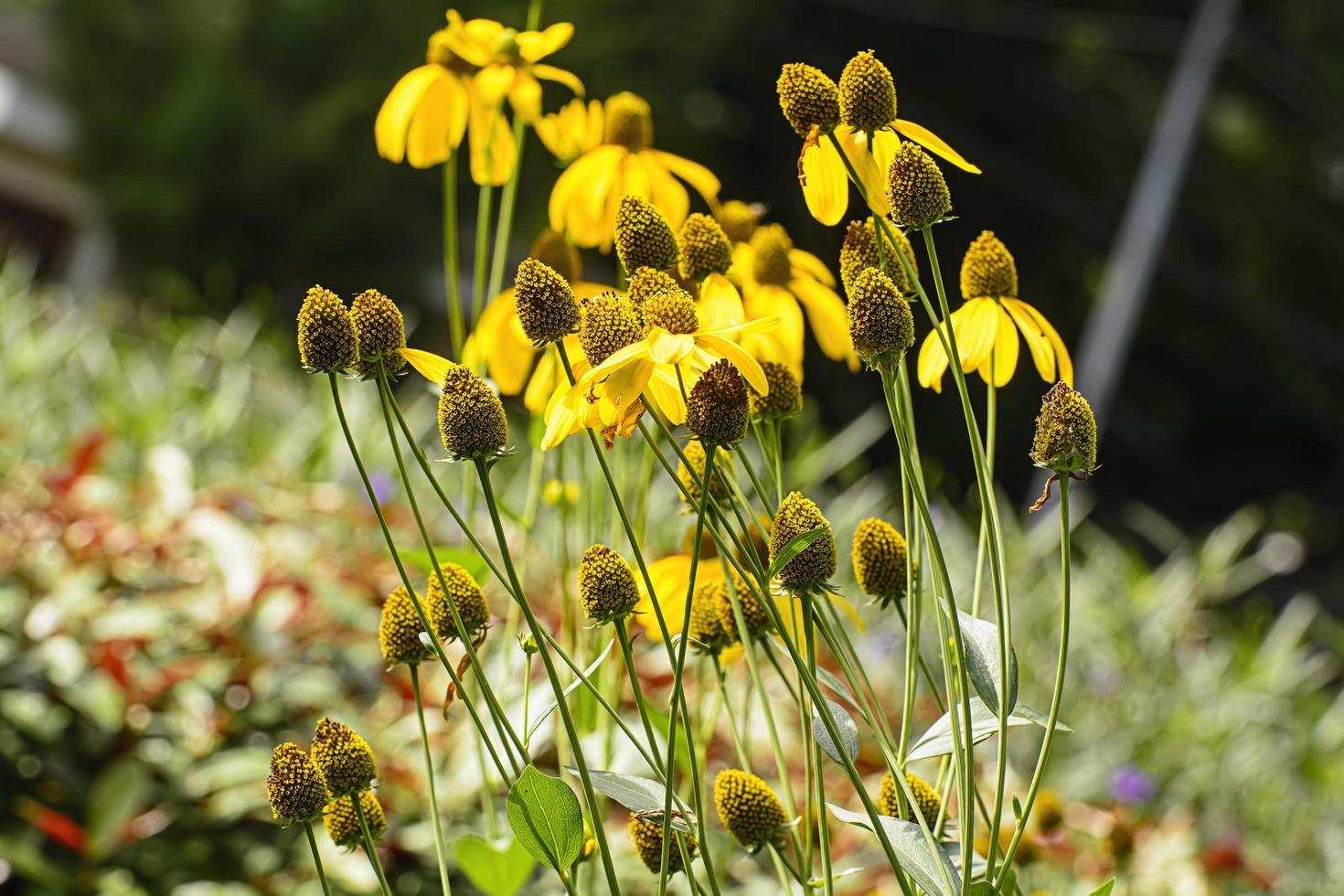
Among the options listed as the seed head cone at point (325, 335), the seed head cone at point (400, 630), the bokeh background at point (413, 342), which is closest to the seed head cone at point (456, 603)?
the seed head cone at point (400, 630)

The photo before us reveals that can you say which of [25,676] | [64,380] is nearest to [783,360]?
[25,676]

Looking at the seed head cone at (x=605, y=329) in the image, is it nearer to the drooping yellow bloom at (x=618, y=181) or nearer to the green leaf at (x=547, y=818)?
the green leaf at (x=547, y=818)

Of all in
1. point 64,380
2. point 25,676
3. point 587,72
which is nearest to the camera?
point 25,676

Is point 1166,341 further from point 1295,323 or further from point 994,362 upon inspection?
point 994,362

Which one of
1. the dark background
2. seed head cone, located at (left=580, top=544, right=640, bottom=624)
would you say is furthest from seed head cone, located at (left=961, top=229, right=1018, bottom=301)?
the dark background

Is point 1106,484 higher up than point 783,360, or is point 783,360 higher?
point 783,360

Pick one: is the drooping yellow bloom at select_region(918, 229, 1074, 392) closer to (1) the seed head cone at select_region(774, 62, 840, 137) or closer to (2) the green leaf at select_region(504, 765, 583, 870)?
(1) the seed head cone at select_region(774, 62, 840, 137)

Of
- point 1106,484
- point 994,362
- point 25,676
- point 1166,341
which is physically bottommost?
point 1106,484

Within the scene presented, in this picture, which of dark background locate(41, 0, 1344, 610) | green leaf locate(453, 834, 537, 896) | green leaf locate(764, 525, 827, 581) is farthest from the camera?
dark background locate(41, 0, 1344, 610)
